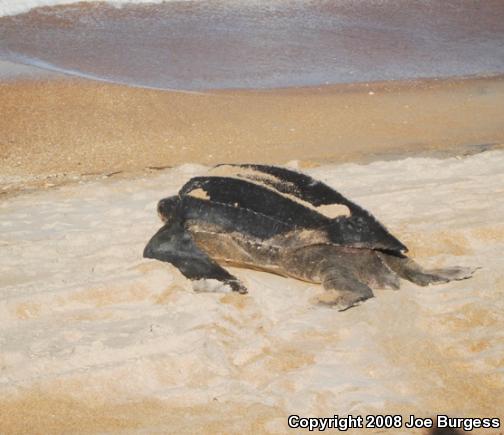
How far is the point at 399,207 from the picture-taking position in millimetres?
4848

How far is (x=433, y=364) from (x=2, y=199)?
135 inches

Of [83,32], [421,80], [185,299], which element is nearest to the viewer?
[185,299]

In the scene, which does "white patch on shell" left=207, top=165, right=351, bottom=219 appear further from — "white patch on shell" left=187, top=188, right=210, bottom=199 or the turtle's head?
the turtle's head

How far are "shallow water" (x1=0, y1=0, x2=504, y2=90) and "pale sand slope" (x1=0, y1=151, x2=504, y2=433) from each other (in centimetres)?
488

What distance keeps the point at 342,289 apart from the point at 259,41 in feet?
26.3

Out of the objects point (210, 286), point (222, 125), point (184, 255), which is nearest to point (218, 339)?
point (210, 286)

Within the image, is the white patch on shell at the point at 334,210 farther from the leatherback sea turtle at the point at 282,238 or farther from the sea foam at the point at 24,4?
the sea foam at the point at 24,4

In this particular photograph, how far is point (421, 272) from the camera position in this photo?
393 centimetres

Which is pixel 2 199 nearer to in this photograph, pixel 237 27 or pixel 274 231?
pixel 274 231

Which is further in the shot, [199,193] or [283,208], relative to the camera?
[199,193]

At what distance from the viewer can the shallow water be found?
9.40 metres

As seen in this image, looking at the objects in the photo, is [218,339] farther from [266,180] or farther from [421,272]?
[421,272]

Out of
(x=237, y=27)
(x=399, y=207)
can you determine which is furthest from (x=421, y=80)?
(x=399, y=207)

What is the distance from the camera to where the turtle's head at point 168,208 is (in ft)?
14.0
